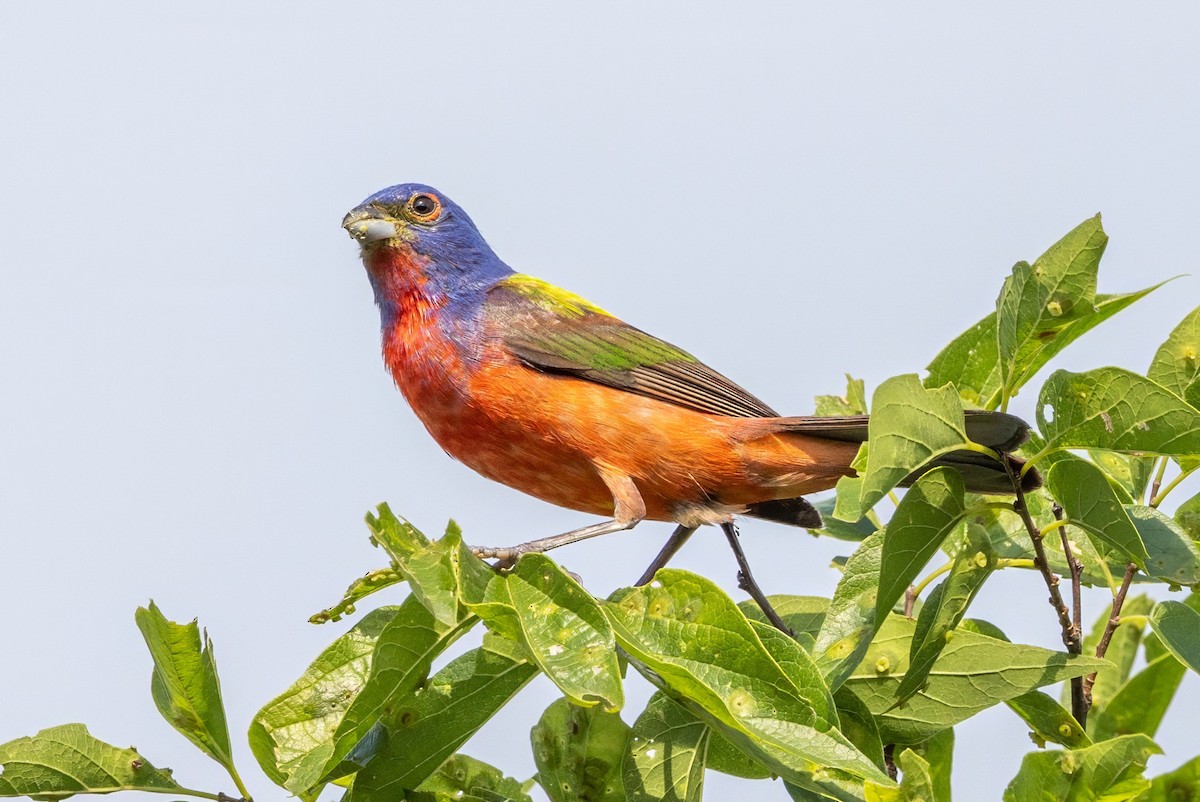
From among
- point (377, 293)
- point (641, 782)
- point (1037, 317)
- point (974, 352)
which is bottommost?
point (641, 782)

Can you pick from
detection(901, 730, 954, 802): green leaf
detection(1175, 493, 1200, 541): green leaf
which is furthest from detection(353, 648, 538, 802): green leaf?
detection(1175, 493, 1200, 541): green leaf

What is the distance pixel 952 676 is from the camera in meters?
3.59

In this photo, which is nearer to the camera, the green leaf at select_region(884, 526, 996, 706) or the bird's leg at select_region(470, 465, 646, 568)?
the green leaf at select_region(884, 526, 996, 706)

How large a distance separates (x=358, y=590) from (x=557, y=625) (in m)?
0.98

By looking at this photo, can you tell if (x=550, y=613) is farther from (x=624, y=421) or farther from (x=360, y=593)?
(x=624, y=421)

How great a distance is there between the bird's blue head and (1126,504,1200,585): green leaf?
3.47 metres

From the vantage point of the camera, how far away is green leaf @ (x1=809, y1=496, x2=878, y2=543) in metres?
4.82

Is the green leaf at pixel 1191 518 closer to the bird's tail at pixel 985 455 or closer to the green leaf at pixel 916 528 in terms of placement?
the bird's tail at pixel 985 455

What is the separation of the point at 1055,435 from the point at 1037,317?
0.31 m

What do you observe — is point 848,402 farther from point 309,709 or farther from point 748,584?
point 309,709

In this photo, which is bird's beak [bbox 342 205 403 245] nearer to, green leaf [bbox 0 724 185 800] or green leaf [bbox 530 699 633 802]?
green leaf [bbox 530 699 633 802]

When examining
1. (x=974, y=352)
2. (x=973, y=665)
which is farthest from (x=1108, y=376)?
(x=974, y=352)

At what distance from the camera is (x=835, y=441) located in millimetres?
5270

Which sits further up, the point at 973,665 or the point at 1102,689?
the point at 1102,689
